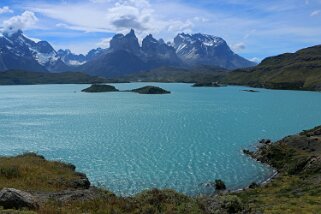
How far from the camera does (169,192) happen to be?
28.6 meters

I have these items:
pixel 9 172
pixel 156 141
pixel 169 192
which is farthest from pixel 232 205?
pixel 156 141

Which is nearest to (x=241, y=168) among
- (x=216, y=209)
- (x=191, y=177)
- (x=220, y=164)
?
(x=220, y=164)

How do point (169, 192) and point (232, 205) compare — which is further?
point (232, 205)

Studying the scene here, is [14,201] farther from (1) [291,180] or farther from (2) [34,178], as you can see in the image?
(1) [291,180]

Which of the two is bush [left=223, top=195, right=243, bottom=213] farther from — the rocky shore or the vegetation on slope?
the vegetation on slope

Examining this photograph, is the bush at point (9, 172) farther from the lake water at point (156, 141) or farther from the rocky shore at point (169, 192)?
the lake water at point (156, 141)

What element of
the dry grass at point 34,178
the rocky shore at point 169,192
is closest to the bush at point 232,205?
the rocky shore at point 169,192

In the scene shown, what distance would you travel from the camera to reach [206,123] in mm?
146500

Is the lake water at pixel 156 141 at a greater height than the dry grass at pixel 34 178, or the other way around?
the dry grass at pixel 34 178

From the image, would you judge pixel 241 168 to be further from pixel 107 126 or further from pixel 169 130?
pixel 107 126

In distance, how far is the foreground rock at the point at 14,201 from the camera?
77.6ft

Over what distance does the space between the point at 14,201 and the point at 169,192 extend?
1066cm

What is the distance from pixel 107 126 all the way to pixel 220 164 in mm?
68778

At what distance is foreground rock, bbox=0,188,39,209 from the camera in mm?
23641
